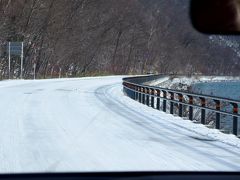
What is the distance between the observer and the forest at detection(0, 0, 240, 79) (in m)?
68.6

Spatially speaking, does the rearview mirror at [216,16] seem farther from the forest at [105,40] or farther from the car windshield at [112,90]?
the forest at [105,40]

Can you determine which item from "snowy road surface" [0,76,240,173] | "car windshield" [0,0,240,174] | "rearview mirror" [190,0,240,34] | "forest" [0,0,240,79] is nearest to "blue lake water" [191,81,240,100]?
"car windshield" [0,0,240,174]

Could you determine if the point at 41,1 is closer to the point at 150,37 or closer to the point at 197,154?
the point at 150,37

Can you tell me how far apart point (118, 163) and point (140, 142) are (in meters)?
3.19

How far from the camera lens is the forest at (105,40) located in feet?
225

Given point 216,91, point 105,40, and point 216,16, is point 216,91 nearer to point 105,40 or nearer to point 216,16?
point 105,40

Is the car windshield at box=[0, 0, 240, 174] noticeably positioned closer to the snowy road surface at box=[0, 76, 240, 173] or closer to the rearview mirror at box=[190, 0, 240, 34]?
the snowy road surface at box=[0, 76, 240, 173]

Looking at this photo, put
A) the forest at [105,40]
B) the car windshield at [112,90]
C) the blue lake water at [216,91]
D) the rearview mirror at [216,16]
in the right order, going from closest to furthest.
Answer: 1. the rearview mirror at [216,16]
2. the car windshield at [112,90]
3. the blue lake water at [216,91]
4. the forest at [105,40]

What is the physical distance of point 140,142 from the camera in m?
12.5

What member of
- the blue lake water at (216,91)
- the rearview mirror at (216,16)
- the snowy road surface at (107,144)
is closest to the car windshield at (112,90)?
the snowy road surface at (107,144)

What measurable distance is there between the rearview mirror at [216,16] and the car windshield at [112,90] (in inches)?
5.9

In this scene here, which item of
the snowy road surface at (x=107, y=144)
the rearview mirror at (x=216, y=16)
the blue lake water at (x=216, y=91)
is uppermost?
the rearview mirror at (x=216, y=16)

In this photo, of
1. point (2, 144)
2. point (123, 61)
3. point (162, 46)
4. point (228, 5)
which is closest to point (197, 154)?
point (2, 144)

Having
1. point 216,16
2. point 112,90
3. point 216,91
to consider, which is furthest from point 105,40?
point 216,16
